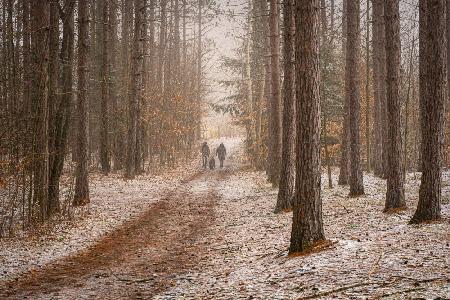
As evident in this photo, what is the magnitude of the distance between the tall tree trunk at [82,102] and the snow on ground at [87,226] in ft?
1.98

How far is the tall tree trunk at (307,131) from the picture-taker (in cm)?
785

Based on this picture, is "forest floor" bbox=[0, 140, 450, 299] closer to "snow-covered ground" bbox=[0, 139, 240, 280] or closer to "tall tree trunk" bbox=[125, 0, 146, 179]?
"snow-covered ground" bbox=[0, 139, 240, 280]

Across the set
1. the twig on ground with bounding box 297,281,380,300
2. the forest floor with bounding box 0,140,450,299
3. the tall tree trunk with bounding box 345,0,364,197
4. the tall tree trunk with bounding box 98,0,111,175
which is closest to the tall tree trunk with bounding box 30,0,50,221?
the forest floor with bounding box 0,140,450,299

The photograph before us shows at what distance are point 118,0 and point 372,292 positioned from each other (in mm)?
24239

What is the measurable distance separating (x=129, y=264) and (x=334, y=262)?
4.08 meters

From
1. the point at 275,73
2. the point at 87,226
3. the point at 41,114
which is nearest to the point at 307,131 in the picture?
the point at 87,226

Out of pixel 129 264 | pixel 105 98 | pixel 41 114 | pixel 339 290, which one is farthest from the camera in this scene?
pixel 105 98

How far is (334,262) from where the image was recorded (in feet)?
22.9

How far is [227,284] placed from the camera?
6.87 meters

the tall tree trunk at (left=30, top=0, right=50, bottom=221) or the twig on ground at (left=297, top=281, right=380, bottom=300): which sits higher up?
the tall tree trunk at (left=30, top=0, right=50, bottom=221)

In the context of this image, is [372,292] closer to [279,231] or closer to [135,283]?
[135,283]

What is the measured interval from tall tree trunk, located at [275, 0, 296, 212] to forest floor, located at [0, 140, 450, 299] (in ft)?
2.41

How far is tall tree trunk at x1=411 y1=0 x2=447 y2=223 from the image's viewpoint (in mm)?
8633

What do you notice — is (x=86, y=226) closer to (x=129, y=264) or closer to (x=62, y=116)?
(x=62, y=116)
